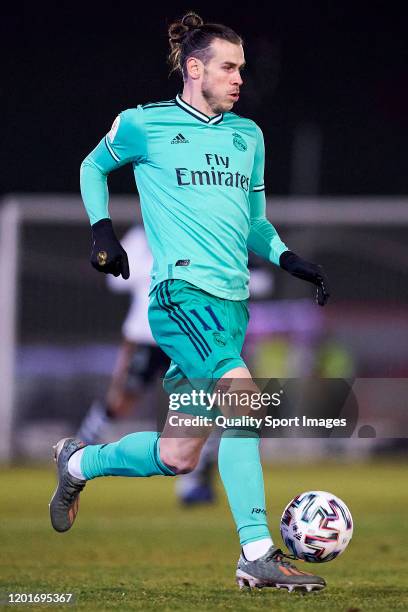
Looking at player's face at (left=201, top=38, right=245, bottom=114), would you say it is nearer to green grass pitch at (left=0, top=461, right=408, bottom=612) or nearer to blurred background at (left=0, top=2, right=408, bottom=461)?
green grass pitch at (left=0, top=461, right=408, bottom=612)

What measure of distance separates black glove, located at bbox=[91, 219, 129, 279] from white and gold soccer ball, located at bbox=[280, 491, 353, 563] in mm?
1036

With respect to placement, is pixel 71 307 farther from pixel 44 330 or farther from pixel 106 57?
pixel 106 57

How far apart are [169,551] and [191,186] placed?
2.18 m

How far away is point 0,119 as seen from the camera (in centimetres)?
2188

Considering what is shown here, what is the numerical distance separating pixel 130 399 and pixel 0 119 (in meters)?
13.7

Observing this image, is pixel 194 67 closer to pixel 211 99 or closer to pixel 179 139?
pixel 211 99

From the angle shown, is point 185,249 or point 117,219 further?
point 117,219

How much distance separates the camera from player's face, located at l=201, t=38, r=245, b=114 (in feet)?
15.6

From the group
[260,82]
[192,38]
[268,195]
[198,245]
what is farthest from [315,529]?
[268,195]

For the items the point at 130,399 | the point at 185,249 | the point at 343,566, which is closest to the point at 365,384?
the point at 130,399

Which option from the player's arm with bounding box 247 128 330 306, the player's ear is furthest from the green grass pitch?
the player's ear

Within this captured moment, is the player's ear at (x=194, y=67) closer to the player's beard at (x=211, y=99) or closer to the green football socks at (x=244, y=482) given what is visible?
the player's beard at (x=211, y=99)

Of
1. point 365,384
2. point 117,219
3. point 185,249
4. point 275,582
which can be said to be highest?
point 185,249

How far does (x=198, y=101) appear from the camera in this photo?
15.9 ft
